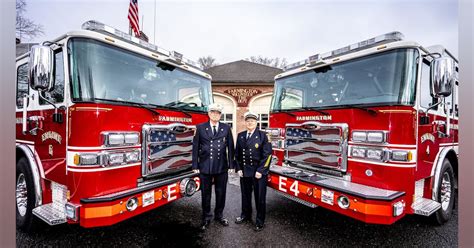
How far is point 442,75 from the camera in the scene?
223cm

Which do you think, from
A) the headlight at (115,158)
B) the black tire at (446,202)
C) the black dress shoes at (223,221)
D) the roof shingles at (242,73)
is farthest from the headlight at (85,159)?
the roof shingles at (242,73)

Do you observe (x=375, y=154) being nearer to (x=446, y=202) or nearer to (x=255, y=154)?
(x=255, y=154)

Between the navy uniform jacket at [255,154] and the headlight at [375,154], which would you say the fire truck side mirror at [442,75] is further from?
the navy uniform jacket at [255,154]

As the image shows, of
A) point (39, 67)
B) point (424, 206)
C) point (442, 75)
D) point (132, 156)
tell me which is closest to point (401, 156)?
point (424, 206)

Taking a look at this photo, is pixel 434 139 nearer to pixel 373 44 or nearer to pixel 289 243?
pixel 373 44

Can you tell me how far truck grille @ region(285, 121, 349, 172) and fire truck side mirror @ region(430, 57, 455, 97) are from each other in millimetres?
957

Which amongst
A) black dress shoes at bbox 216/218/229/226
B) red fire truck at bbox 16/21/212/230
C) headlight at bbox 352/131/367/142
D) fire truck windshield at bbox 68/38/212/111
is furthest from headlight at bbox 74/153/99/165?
headlight at bbox 352/131/367/142

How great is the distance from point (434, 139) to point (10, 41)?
441 cm

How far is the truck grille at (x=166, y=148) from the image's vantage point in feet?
8.42

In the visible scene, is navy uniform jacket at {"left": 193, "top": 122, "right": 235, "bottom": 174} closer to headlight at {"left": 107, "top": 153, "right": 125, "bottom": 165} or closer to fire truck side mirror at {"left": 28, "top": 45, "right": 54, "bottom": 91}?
headlight at {"left": 107, "top": 153, "right": 125, "bottom": 165}

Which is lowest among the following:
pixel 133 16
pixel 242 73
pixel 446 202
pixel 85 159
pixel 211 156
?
pixel 446 202

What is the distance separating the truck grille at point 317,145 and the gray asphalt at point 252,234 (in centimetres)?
89

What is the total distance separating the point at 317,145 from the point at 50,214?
10.7 ft

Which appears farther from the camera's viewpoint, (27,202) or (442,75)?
(27,202)
